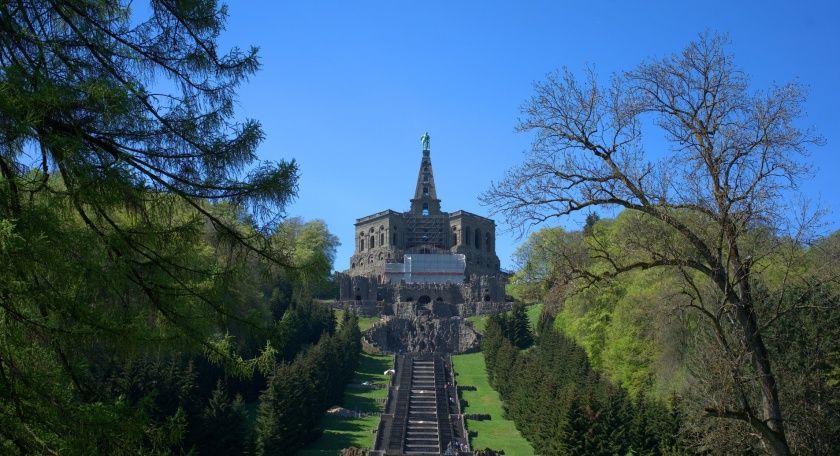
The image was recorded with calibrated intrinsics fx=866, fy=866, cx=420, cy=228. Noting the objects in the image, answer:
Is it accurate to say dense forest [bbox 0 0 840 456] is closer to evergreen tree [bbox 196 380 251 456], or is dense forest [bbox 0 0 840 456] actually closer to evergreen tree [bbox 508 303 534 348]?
evergreen tree [bbox 196 380 251 456]

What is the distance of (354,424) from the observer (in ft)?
140

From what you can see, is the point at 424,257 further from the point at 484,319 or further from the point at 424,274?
the point at 484,319

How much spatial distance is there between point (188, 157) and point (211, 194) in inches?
18.4

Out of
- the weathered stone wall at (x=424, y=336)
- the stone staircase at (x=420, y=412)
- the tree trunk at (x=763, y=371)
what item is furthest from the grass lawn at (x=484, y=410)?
the tree trunk at (x=763, y=371)

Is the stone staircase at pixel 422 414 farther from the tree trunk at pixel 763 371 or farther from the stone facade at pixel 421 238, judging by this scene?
the stone facade at pixel 421 238

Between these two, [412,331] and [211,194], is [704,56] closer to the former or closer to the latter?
[211,194]

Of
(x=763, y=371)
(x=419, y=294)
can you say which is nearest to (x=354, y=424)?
(x=763, y=371)

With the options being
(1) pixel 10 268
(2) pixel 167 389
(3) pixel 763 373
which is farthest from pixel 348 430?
(1) pixel 10 268

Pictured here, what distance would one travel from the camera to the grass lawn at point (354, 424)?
38.2 meters

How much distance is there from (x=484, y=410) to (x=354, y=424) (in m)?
7.45

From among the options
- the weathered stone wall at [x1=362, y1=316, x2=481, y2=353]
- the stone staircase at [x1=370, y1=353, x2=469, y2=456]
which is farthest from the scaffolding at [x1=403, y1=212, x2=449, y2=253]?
the stone staircase at [x1=370, y1=353, x2=469, y2=456]

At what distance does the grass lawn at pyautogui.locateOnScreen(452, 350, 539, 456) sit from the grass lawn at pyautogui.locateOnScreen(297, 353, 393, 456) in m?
4.82

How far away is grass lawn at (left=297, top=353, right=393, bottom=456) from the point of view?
38.2m

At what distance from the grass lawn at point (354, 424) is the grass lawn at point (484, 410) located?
482 cm
